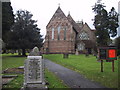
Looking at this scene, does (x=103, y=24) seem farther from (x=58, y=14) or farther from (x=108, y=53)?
(x=108, y=53)

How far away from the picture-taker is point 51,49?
53.7 metres

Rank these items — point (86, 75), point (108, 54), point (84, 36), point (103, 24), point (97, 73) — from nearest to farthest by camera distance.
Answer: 1. point (86, 75)
2. point (97, 73)
3. point (108, 54)
4. point (103, 24)
5. point (84, 36)

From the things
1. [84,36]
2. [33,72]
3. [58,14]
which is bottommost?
[33,72]

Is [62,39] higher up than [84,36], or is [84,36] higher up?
[84,36]

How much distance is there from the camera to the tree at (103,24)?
41500 millimetres

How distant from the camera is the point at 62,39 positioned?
177ft

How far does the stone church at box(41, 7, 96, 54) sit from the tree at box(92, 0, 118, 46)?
10.6 metres

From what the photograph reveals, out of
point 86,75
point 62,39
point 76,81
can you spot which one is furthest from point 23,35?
point 76,81

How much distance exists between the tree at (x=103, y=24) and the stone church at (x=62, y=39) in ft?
34.9

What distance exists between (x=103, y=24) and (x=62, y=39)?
55.5ft

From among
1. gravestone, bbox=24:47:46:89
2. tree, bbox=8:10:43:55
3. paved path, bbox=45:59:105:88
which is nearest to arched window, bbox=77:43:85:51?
tree, bbox=8:10:43:55

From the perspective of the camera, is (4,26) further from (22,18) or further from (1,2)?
(22,18)

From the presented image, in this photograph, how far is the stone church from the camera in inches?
2084

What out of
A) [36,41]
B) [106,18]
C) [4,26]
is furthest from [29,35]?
[106,18]
